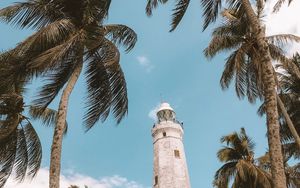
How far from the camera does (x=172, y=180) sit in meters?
41.8

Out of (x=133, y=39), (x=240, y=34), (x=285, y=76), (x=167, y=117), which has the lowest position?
(x=133, y=39)

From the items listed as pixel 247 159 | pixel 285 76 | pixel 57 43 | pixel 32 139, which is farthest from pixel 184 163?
pixel 57 43

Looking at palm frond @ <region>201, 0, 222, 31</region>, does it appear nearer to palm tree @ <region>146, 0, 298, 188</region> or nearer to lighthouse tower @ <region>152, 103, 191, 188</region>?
palm tree @ <region>146, 0, 298, 188</region>

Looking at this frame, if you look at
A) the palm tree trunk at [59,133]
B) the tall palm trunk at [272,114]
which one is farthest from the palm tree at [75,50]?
the tall palm trunk at [272,114]

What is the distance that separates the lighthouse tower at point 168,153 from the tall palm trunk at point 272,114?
1192 inches

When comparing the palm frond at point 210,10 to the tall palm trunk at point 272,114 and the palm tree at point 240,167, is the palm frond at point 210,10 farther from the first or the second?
the palm tree at point 240,167

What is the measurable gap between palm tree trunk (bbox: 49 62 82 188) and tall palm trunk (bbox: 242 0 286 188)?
605 centimetres

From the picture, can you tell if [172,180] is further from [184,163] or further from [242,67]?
[242,67]

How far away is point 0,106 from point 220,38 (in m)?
11.7

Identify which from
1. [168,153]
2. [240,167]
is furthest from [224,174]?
[168,153]

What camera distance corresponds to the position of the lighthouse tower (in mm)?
42062

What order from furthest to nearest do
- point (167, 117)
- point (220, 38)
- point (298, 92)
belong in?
point (167, 117) < point (298, 92) < point (220, 38)

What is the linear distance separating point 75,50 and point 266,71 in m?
6.38

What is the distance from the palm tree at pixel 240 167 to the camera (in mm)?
26062
